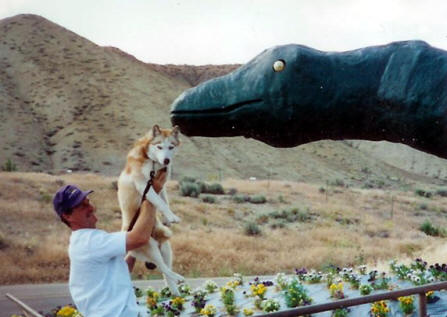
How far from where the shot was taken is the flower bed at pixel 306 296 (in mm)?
6551

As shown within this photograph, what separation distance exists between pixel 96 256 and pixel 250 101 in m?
2.80

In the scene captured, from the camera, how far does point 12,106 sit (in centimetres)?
3656

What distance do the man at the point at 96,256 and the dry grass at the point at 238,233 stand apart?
8179 millimetres

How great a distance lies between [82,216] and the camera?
2805 mm

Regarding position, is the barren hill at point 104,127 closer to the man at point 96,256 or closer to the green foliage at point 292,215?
the green foliage at point 292,215

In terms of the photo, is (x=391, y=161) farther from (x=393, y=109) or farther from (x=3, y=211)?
(x=393, y=109)

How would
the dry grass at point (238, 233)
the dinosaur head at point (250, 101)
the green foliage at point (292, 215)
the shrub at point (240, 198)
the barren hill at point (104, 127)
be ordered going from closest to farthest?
the dinosaur head at point (250, 101), the dry grass at point (238, 233), the green foliage at point (292, 215), the shrub at point (240, 198), the barren hill at point (104, 127)

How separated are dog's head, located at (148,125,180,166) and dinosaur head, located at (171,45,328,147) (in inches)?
38.0

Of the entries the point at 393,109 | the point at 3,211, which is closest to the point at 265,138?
the point at 393,109

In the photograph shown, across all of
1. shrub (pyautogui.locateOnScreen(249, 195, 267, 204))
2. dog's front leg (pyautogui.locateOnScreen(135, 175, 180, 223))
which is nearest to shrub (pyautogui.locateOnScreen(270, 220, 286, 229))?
shrub (pyautogui.locateOnScreen(249, 195, 267, 204))

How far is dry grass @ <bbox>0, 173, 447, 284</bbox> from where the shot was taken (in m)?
14.1

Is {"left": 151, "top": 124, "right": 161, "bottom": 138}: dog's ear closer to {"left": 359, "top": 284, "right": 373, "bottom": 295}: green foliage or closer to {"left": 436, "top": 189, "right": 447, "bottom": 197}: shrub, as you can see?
{"left": 359, "top": 284, "right": 373, "bottom": 295}: green foliage

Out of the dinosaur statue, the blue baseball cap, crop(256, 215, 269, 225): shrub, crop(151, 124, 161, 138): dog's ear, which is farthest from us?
crop(256, 215, 269, 225): shrub

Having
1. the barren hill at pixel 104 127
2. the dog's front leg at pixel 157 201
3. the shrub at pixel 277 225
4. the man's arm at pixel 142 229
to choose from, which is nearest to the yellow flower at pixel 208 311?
the dog's front leg at pixel 157 201
